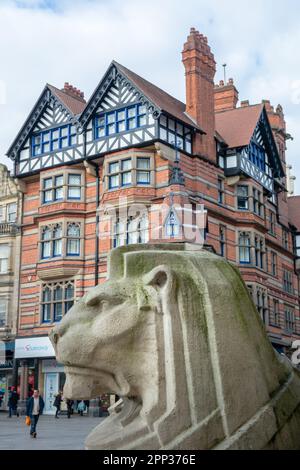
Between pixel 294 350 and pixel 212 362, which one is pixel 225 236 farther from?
pixel 212 362

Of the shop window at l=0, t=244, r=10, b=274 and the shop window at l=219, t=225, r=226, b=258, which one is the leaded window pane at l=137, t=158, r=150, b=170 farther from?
the shop window at l=0, t=244, r=10, b=274

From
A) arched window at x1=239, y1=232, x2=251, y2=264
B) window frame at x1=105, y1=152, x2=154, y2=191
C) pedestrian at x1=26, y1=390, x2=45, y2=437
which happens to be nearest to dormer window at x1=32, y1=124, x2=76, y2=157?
window frame at x1=105, y1=152, x2=154, y2=191

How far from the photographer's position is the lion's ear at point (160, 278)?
16.6 feet

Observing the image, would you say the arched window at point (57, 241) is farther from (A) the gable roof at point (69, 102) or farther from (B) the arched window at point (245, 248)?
(B) the arched window at point (245, 248)

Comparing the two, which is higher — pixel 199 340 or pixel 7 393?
pixel 199 340

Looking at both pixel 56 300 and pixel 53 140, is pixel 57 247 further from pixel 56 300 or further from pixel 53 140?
pixel 53 140

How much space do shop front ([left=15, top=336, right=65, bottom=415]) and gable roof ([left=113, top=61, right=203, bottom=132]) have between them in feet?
44.3

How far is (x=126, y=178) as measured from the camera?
98.3 ft

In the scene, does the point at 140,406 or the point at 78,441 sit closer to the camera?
the point at 140,406

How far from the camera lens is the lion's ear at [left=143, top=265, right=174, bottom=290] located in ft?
16.6

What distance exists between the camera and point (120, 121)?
3047 centimetres

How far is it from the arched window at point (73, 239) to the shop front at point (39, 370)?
4.78m

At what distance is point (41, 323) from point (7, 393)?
5907mm

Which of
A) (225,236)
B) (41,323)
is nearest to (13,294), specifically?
(41,323)
